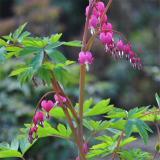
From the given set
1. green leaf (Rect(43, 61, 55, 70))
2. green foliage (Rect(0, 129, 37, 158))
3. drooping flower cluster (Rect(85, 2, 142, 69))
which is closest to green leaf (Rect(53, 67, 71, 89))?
green leaf (Rect(43, 61, 55, 70))

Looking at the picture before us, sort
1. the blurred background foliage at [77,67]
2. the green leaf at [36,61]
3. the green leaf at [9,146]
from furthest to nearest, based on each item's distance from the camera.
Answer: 1. the blurred background foliage at [77,67]
2. the green leaf at [9,146]
3. the green leaf at [36,61]

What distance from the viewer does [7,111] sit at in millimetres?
3293

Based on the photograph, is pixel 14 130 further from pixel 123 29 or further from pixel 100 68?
pixel 123 29

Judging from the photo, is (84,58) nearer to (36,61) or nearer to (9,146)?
(36,61)

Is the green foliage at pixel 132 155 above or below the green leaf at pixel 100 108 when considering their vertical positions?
below

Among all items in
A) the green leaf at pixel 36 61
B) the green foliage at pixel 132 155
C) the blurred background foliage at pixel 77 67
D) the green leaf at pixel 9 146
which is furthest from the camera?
the blurred background foliage at pixel 77 67

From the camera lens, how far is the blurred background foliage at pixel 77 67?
3.33 meters

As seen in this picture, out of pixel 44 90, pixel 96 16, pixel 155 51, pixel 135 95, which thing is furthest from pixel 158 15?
pixel 96 16

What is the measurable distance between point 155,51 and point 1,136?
6.14 m

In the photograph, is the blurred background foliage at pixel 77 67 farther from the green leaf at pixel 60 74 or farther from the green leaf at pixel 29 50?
the green leaf at pixel 29 50

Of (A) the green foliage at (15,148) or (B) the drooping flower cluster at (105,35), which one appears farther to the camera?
(A) the green foliage at (15,148)

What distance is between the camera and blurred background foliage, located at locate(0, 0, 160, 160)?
10.9ft

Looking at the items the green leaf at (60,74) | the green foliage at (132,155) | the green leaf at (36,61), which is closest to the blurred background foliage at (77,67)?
the green leaf at (60,74)

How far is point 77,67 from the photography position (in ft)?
14.2
